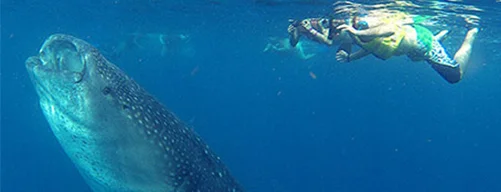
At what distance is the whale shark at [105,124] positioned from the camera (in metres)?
3.22

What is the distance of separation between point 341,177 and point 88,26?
22382mm

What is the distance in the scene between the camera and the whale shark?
10.6 ft

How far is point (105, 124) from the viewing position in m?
3.23

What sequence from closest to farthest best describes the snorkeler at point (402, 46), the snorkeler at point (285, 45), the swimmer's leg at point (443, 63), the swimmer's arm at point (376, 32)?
the swimmer's arm at point (376, 32) → the snorkeler at point (402, 46) → the swimmer's leg at point (443, 63) → the snorkeler at point (285, 45)

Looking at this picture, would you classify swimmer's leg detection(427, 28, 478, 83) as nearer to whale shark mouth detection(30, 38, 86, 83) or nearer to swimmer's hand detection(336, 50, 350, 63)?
swimmer's hand detection(336, 50, 350, 63)

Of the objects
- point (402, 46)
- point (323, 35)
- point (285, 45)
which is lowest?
point (285, 45)

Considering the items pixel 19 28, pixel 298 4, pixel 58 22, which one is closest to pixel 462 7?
pixel 298 4

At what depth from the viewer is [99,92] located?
3.29 m

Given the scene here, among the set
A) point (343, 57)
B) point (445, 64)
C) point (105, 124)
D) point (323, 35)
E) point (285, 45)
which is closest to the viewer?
point (105, 124)

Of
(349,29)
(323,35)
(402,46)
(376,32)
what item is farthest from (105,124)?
(323,35)

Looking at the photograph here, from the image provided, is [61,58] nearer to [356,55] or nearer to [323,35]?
[356,55]

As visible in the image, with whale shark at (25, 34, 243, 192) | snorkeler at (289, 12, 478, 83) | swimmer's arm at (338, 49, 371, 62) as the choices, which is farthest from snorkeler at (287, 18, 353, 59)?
whale shark at (25, 34, 243, 192)

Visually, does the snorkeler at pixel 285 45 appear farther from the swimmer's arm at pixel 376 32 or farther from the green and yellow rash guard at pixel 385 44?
the swimmer's arm at pixel 376 32

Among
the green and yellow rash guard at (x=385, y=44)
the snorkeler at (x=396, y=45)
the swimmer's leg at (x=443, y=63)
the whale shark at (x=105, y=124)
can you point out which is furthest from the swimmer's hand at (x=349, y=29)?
the whale shark at (x=105, y=124)
